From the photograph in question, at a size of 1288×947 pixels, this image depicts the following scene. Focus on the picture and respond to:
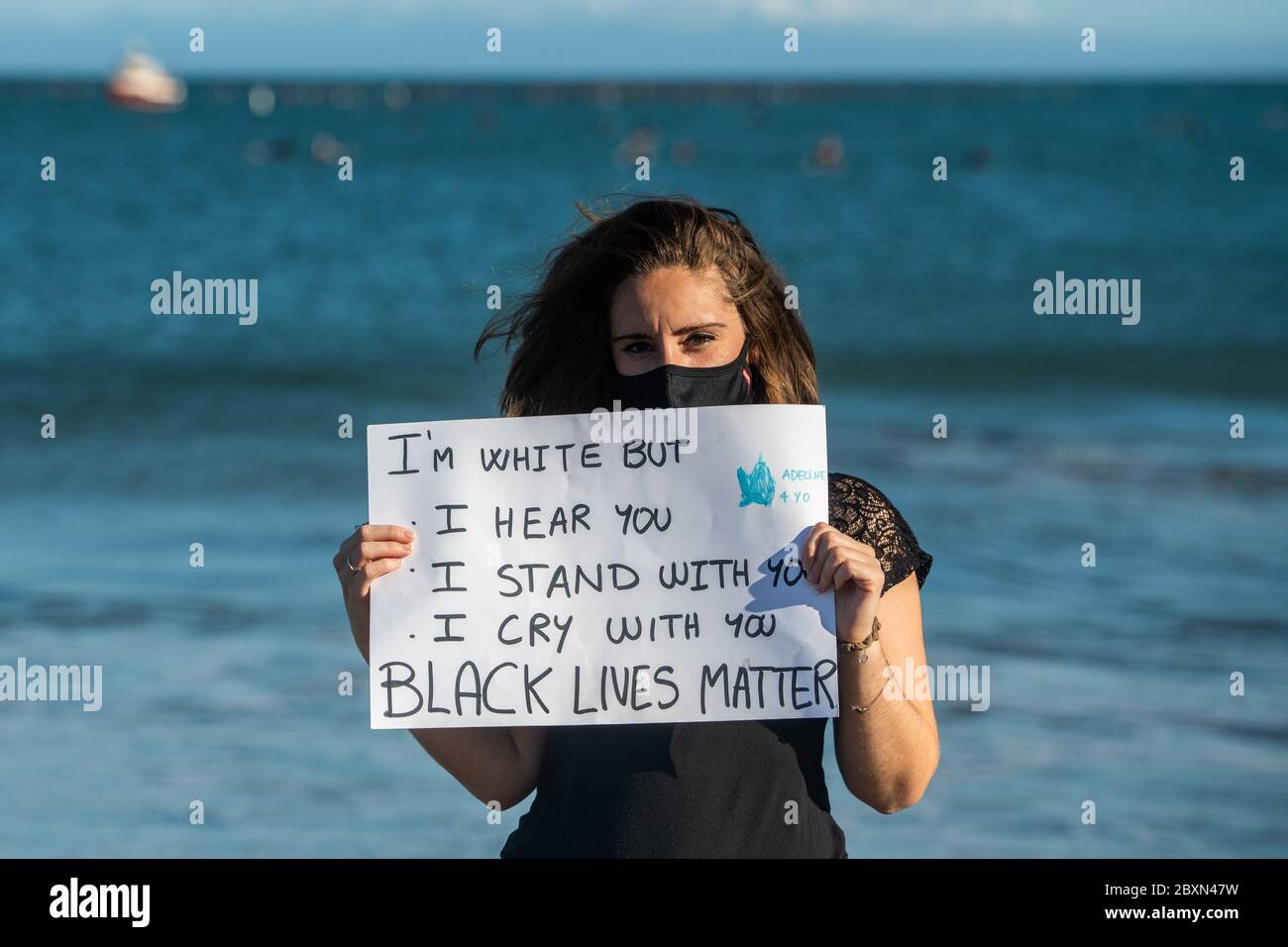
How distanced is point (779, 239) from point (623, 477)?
22.7 meters

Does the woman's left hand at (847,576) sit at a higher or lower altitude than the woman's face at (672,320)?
lower

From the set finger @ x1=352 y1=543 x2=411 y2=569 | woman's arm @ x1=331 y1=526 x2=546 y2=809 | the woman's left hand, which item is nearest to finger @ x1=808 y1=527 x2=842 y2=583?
the woman's left hand

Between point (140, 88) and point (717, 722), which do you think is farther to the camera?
point (140, 88)

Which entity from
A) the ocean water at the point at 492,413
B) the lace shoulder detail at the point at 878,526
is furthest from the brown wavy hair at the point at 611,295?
the ocean water at the point at 492,413

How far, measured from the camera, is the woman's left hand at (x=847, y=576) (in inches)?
112

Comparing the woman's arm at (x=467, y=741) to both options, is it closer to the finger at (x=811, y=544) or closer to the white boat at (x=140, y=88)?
the finger at (x=811, y=544)

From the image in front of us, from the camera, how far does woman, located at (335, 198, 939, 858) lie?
9.13 feet

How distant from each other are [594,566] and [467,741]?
1.39ft

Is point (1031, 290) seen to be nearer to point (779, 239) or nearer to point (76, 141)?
point (779, 239)

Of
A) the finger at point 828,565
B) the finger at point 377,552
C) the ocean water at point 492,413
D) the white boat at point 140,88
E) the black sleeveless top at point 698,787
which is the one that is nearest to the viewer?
the black sleeveless top at point 698,787

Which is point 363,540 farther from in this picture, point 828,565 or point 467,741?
point 828,565

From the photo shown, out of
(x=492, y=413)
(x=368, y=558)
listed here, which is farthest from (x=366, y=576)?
(x=492, y=413)

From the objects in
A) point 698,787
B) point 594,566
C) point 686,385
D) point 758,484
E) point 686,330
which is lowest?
point 698,787

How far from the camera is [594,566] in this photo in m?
3.11
